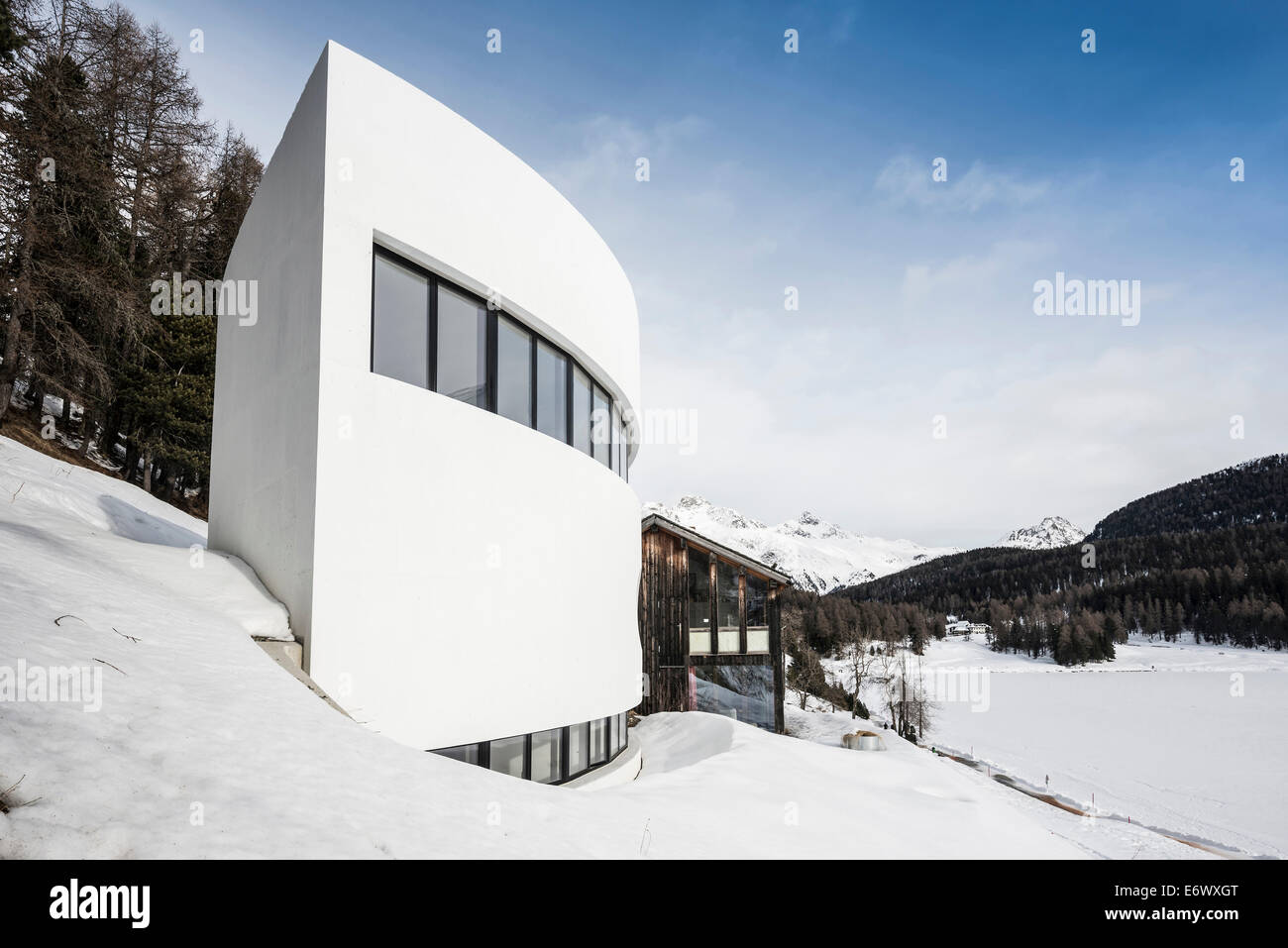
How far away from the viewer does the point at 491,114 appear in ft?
35.3

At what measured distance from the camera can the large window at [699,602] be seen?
20641mm

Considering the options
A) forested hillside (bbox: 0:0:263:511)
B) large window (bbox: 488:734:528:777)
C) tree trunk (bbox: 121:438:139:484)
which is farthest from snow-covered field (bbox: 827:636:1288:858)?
tree trunk (bbox: 121:438:139:484)

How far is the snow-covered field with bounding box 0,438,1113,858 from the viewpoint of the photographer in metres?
2.54

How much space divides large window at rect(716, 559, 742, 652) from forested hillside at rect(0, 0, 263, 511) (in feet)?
55.4

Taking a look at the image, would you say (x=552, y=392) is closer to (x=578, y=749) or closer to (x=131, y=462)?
(x=578, y=749)

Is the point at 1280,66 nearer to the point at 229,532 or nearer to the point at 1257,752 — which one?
the point at 229,532

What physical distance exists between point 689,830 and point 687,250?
13251 millimetres

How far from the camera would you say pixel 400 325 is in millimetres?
6461

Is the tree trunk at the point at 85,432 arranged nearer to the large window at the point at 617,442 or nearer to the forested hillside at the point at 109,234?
the forested hillside at the point at 109,234

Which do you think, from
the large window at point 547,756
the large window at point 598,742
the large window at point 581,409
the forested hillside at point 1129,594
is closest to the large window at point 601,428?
the large window at point 581,409

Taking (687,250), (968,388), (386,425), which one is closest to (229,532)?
(386,425)

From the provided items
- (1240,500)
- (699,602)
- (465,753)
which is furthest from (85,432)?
(1240,500)

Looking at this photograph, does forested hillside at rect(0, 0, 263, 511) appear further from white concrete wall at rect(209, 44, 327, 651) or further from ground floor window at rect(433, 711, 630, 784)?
ground floor window at rect(433, 711, 630, 784)

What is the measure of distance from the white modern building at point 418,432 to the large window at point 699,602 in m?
11.9
